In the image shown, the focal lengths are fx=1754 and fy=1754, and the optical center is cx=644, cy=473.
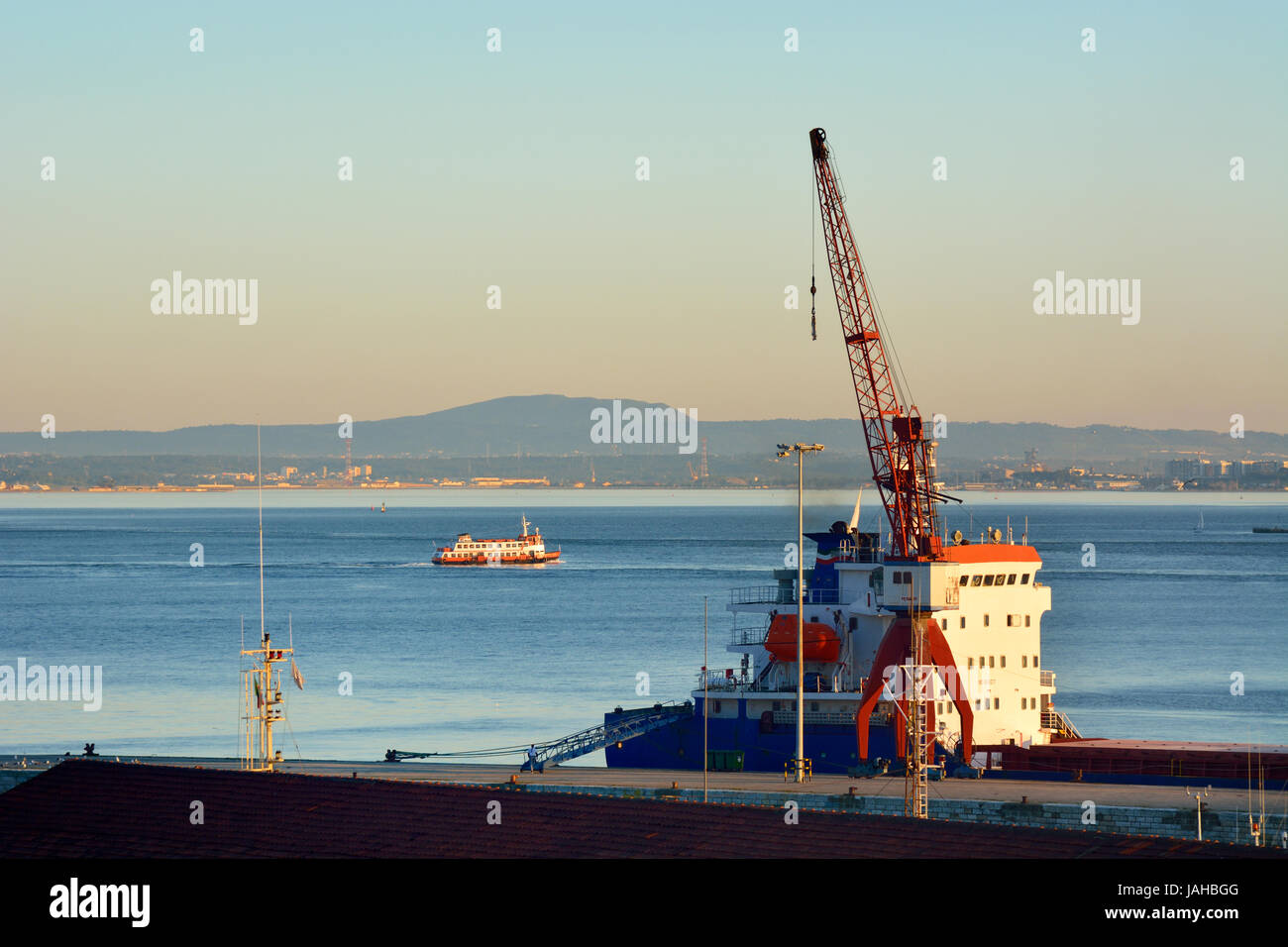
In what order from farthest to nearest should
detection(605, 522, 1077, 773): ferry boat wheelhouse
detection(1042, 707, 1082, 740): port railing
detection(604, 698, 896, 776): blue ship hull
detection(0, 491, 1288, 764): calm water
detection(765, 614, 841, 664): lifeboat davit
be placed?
detection(0, 491, 1288, 764): calm water
detection(1042, 707, 1082, 740): port railing
detection(765, 614, 841, 664): lifeboat davit
detection(605, 522, 1077, 773): ferry boat wheelhouse
detection(604, 698, 896, 776): blue ship hull

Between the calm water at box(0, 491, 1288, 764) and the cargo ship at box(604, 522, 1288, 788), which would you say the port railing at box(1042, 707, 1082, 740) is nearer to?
the cargo ship at box(604, 522, 1288, 788)

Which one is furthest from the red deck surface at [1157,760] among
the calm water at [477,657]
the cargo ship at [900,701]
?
the calm water at [477,657]

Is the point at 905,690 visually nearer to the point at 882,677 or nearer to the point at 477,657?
the point at 882,677

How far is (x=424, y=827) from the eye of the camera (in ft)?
129

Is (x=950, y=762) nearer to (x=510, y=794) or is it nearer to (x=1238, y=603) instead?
(x=510, y=794)

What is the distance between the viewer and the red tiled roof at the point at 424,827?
34.9 m

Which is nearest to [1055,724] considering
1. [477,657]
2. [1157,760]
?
[1157,760]

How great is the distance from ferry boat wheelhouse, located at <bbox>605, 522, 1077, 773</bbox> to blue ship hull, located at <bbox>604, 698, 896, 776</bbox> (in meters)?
0.04

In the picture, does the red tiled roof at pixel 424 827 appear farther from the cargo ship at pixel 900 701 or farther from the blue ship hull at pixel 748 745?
the blue ship hull at pixel 748 745

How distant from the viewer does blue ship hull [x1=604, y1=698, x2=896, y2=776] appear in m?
62.6

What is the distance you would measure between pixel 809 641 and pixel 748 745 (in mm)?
4792

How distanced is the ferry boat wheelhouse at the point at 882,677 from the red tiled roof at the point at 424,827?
23200 mm

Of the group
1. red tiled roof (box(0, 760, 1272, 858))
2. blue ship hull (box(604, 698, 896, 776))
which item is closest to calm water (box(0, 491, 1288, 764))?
blue ship hull (box(604, 698, 896, 776))
